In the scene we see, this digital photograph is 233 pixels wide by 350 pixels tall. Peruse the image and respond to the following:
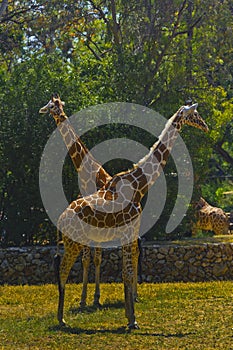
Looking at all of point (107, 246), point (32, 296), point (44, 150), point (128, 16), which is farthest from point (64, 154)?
point (128, 16)

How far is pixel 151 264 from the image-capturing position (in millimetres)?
14945

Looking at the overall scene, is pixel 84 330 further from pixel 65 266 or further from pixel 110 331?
pixel 65 266

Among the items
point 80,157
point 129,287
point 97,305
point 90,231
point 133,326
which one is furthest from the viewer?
point 80,157

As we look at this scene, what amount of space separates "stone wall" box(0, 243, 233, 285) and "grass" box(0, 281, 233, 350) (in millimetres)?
865

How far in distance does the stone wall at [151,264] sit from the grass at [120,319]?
86 cm

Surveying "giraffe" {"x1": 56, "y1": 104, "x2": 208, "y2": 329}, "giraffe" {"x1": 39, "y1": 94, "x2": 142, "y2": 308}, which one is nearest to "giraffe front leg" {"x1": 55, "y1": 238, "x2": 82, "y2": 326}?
"giraffe" {"x1": 56, "y1": 104, "x2": 208, "y2": 329}

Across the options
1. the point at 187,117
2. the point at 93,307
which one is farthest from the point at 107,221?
the point at 187,117

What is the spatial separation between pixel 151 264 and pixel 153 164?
4.84m

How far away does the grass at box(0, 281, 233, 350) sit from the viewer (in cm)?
867

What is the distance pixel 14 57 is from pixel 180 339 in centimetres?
1499

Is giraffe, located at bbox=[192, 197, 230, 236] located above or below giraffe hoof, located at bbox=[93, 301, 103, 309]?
above

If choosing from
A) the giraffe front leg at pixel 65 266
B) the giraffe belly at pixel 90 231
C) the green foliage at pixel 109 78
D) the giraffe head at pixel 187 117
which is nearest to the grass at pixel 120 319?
the giraffe front leg at pixel 65 266

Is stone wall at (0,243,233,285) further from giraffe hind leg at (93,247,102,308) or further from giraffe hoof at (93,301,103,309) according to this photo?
giraffe hoof at (93,301,103,309)

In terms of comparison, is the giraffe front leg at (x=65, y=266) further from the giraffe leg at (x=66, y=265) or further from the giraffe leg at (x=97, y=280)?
the giraffe leg at (x=97, y=280)
